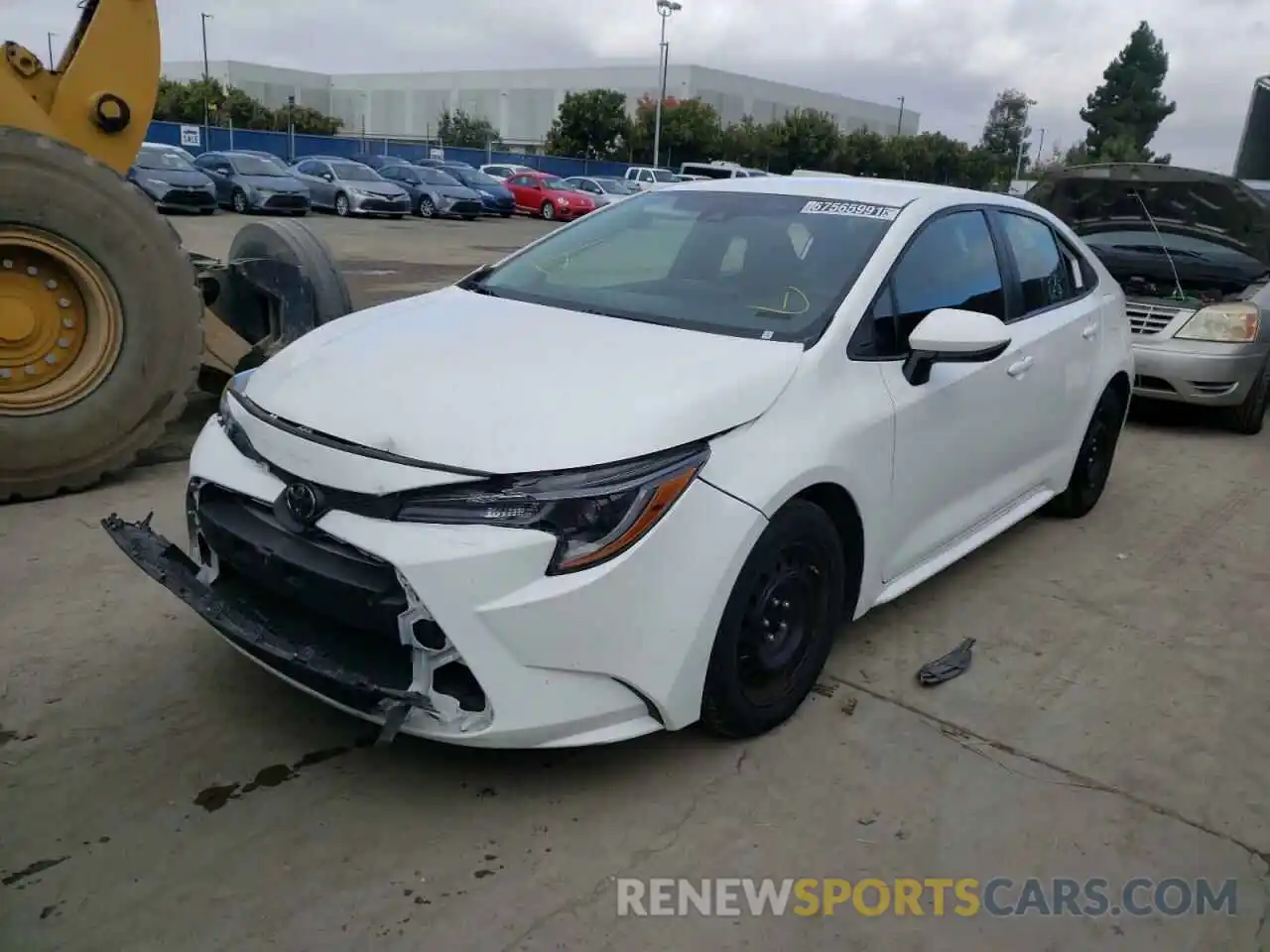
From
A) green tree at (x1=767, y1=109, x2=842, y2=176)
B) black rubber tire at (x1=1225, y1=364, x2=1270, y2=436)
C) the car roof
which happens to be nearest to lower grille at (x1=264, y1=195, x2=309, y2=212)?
black rubber tire at (x1=1225, y1=364, x2=1270, y2=436)

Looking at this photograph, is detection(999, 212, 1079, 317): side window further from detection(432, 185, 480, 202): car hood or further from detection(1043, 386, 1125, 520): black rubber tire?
detection(432, 185, 480, 202): car hood

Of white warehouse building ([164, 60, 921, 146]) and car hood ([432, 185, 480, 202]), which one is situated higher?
white warehouse building ([164, 60, 921, 146])

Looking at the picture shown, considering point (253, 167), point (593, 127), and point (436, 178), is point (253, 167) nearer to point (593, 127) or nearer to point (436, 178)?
point (436, 178)

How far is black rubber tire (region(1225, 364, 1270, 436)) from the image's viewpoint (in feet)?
24.6

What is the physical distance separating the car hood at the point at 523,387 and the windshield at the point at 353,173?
82.3 feet

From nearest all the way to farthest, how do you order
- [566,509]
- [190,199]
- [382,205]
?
[566,509] → [190,199] → [382,205]

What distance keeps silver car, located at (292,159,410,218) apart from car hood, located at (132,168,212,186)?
3818 mm

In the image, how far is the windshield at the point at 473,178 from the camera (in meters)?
31.4

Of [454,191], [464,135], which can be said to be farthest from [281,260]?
[464,135]

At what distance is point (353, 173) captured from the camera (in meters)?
27.1

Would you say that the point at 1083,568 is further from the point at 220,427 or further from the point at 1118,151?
the point at 1118,151

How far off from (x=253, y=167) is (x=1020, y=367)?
81.0ft

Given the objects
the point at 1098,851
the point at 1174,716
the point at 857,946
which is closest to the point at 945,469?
the point at 1174,716

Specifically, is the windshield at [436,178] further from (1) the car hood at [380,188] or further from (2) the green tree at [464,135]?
(2) the green tree at [464,135]
